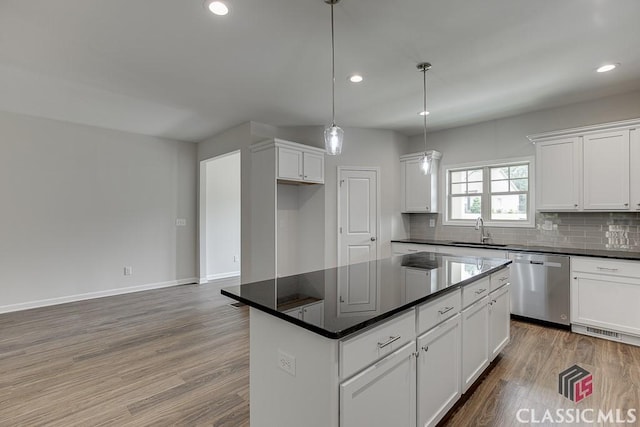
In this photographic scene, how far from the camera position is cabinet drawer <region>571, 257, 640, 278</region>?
3.15 m

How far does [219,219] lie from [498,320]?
5.48 meters

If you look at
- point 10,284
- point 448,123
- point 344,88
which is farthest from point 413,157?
point 10,284

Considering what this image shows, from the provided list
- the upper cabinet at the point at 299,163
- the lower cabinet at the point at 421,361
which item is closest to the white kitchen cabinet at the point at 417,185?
the upper cabinet at the point at 299,163

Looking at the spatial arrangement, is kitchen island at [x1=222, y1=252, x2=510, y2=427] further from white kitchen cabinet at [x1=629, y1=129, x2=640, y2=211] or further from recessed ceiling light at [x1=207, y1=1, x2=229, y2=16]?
white kitchen cabinet at [x1=629, y1=129, x2=640, y2=211]

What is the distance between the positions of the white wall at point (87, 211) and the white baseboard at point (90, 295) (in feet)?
0.05

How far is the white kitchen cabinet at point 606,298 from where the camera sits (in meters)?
3.15

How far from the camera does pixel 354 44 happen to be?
2584mm

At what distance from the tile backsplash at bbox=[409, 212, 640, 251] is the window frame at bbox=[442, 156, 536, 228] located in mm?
78

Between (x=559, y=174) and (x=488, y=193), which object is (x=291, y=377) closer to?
(x=559, y=174)

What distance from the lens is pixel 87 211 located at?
4949mm

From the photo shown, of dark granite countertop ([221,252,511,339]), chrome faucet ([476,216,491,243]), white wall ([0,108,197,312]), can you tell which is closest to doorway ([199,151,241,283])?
white wall ([0,108,197,312])

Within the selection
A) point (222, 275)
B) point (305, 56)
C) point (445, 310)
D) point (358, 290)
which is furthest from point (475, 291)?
point (222, 275)

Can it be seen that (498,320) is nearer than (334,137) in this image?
No

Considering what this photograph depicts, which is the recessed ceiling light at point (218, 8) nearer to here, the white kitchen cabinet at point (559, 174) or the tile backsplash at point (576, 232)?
the white kitchen cabinet at point (559, 174)
